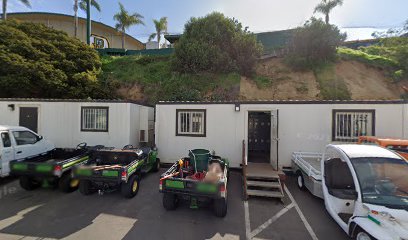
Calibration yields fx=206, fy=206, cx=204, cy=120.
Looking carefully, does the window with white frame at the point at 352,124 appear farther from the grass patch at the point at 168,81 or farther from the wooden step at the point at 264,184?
the grass patch at the point at 168,81

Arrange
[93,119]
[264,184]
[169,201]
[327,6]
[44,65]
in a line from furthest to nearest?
[327,6] < [44,65] < [93,119] < [264,184] < [169,201]

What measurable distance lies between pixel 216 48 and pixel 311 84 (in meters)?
8.46

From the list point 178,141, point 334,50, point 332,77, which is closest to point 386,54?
point 334,50

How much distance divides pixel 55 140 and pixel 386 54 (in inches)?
1082

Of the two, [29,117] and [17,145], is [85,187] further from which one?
[29,117]

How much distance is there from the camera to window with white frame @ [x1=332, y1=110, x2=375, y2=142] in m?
7.45

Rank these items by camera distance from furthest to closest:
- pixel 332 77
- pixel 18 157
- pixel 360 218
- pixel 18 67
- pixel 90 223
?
pixel 332 77 → pixel 18 67 → pixel 18 157 → pixel 90 223 → pixel 360 218

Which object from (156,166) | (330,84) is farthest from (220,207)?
(330,84)

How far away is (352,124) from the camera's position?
760 centimetres

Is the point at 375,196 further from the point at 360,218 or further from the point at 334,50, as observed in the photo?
the point at 334,50

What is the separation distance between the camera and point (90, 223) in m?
4.45

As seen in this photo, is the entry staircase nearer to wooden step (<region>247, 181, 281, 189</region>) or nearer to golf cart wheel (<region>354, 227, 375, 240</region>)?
wooden step (<region>247, 181, 281, 189</region>)

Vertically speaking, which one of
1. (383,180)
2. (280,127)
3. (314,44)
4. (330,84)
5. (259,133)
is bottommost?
(383,180)

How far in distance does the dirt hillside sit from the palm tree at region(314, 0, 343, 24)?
256 inches
